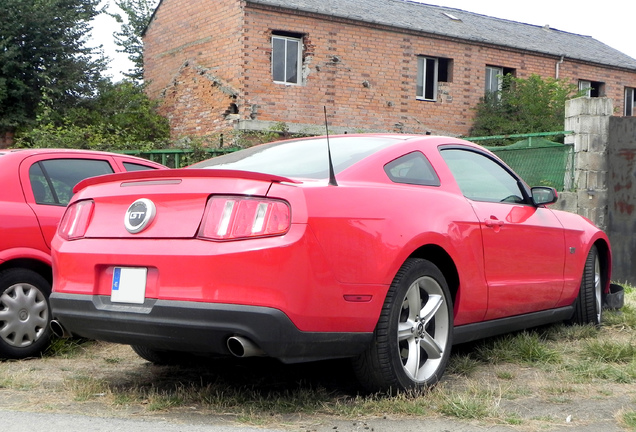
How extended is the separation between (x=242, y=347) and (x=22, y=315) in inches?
107

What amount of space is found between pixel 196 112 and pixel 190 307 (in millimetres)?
20825

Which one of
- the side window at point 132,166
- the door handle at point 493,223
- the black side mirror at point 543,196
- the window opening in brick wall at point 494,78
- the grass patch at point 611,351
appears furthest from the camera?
the window opening in brick wall at point 494,78

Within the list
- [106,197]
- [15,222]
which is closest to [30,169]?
[15,222]

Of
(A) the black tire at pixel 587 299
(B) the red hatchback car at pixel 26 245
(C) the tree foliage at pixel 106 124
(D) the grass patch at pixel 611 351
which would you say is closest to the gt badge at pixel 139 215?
(B) the red hatchback car at pixel 26 245

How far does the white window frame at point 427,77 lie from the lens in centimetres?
2550

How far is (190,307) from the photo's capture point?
3918 millimetres

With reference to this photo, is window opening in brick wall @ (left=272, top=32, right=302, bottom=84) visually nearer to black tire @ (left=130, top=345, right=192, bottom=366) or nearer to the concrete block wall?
the concrete block wall

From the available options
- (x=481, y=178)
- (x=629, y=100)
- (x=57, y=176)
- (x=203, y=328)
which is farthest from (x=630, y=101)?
(x=203, y=328)

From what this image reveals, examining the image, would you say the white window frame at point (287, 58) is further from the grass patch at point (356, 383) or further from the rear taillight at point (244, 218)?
the rear taillight at point (244, 218)

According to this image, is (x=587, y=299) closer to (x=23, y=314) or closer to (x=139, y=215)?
(x=139, y=215)

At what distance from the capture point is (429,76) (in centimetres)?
2575

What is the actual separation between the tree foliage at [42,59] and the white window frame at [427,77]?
Result: 9.93 metres

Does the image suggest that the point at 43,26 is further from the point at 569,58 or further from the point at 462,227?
the point at 462,227

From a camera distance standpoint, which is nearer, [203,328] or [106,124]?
[203,328]
